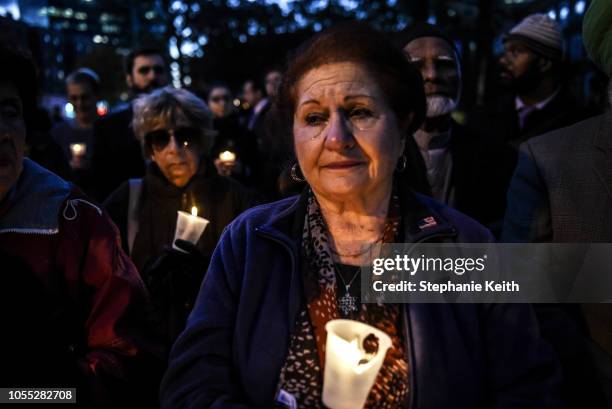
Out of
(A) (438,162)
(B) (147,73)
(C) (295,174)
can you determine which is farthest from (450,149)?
(B) (147,73)

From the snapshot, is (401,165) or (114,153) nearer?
(401,165)

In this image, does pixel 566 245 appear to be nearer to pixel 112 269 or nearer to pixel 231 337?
pixel 231 337

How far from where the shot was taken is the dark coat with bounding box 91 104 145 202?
18.6 ft

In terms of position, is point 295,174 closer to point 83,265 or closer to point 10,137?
point 83,265

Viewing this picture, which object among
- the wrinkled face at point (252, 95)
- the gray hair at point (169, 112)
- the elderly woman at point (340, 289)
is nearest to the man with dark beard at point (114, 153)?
the gray hair at point (169, 112)

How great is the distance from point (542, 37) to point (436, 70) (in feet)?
5.58

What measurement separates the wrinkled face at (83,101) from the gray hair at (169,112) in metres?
3.04

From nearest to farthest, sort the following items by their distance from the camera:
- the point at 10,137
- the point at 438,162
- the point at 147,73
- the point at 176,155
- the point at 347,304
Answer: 1. the point at 347,304
2. the point at 10,137
3. the point at 438,162
4. the point at 176,155
5. the point at 147,73

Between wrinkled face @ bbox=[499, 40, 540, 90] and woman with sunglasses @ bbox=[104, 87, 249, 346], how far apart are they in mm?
2565

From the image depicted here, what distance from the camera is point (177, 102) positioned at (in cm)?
436

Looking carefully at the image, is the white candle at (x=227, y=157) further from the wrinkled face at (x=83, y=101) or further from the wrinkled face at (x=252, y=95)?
the wrinkled face at (x=252, y=95)

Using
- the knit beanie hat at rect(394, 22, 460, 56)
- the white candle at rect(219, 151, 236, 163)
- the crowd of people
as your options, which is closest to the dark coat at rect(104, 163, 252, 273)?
the crowd of people

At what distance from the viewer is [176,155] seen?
4211mm

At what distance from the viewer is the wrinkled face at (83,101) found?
7.23 metres
